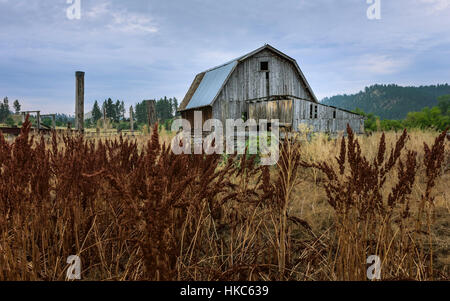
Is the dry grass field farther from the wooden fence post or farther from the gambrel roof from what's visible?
the gambrel roof

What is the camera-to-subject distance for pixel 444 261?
102 inches

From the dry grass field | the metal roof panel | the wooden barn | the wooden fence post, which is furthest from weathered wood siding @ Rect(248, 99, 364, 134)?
the dry grass field

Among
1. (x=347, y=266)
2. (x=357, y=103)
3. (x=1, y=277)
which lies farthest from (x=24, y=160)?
(x=357, y=103)

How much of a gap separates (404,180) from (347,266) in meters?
0.64

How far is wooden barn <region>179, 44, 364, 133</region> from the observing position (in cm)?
1972

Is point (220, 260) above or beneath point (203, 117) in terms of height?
beneath

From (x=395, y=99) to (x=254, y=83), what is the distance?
131 metres

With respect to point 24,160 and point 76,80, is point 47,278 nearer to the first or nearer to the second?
point 24,160

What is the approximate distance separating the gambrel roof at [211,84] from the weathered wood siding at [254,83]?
1.40ft

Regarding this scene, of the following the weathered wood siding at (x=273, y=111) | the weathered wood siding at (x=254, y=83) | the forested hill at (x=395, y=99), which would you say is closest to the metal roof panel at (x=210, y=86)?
the weathered wood siding at (x=254, y=83)

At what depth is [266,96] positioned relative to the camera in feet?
69.3

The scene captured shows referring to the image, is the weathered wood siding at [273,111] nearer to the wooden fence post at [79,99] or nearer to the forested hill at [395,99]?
the wooden fence post at [79,99]

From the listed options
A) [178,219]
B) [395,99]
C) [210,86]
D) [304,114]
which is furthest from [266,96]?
[395,99]

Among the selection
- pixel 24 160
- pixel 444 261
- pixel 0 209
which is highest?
pixel 24 160
